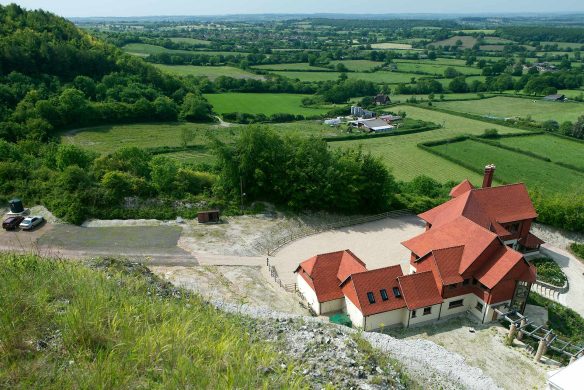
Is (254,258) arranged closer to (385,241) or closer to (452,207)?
(385,241)

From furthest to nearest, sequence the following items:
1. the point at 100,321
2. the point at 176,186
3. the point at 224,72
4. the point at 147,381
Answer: the point at 224,72, the point at 176,186, the point at 100,321, the point at 147,381

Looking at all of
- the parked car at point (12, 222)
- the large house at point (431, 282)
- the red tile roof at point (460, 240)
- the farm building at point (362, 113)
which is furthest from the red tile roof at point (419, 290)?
the farm building at point (362, 113)

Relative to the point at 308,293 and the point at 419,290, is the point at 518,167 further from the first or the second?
the point at 308,293

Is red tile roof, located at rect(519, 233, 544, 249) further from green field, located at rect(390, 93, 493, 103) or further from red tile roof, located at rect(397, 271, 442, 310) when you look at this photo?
green field, located at rect(390, 93, 493, 103)

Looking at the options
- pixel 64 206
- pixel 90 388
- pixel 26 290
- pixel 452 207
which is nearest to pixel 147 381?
pixel 90 388

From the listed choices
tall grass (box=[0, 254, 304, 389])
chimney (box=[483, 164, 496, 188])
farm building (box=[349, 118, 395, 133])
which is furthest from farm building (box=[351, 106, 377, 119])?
tall grass (box=[0, 254, 304, 389])
